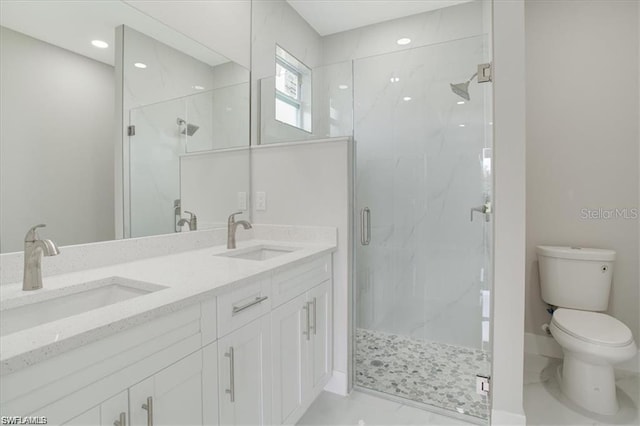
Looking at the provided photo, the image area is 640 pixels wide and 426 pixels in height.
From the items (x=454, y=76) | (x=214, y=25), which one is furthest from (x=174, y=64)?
(x=454, y=76)

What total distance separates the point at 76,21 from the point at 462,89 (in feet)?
6.57

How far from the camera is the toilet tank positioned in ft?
6.69

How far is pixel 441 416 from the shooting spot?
5.63 feet

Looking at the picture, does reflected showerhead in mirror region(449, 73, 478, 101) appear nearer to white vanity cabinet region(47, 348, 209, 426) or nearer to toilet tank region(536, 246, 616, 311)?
toilet tank region(536, 246, 616, 311)

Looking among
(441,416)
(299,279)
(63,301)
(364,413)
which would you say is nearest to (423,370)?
(441,416)

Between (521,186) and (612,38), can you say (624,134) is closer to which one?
(612,38)

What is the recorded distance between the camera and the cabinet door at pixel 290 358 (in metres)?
1.37

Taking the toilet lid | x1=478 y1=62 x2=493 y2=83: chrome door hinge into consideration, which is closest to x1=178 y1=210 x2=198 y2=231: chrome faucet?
x1=478 y1=62 x2=493 y2=83: chrome door hinge

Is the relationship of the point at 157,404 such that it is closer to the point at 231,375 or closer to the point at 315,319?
the point at 231,375

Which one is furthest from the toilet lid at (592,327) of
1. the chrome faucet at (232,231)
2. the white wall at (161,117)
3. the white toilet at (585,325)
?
the white wall at (161,117)

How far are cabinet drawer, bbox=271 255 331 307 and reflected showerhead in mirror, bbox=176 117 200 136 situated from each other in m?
0.99

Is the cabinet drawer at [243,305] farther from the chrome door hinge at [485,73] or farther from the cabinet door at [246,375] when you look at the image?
the chrome door hinge at [485,73]
